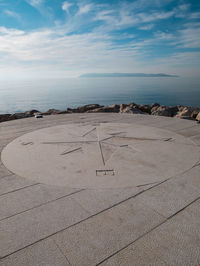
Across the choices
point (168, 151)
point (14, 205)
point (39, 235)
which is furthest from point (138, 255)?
point (168, 151)

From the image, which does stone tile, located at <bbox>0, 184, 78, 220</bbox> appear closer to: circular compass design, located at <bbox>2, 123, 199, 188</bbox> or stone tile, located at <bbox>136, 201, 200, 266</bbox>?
circular compass design, located at <bbox>2, 123, 199, 188</bbox>

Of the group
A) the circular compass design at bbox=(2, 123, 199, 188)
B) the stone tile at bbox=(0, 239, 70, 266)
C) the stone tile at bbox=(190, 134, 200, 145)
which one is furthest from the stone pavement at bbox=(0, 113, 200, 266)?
the stone tile at bbox=(190, 134, 200, 145)

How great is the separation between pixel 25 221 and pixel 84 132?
540cm

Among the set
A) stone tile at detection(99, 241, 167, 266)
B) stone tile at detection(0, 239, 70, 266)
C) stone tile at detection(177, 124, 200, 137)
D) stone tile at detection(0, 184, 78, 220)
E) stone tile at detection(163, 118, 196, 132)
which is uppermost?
stone tile at detection(163, 118, 196, 132)

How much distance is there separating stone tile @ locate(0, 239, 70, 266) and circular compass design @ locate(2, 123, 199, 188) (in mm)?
1676

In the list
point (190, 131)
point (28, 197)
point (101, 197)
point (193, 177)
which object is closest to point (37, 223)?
point (28, 197)

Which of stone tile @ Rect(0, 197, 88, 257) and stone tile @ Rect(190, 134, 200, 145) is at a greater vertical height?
stone tile @ Rect(190, 134, 200, 145)

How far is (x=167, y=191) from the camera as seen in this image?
4.14 metres

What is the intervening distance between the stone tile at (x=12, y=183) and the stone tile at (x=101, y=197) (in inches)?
49.7

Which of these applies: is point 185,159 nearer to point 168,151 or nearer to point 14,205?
point 168,151

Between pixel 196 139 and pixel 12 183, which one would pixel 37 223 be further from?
pixel 196 139

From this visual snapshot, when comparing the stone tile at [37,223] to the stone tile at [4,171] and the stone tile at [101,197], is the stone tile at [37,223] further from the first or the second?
the stone tile at [4,171]

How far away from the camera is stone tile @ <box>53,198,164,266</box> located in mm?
2689

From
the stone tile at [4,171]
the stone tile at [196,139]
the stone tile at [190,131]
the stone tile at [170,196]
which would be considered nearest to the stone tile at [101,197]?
the stone tile at [170,196]
